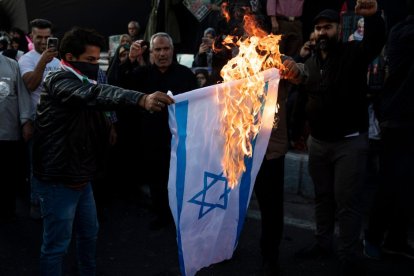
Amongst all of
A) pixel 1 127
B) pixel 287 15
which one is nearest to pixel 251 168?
pixel 1 127

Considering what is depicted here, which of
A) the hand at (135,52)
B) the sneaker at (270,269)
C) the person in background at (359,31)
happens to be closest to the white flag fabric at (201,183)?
the sneaker at (270,269)

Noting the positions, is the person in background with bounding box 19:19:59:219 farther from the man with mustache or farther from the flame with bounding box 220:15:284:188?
the man with mustache

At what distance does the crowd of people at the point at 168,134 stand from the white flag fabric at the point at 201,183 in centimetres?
25

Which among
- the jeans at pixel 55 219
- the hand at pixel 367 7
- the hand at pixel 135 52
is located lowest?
the jeans at pixel 55 219

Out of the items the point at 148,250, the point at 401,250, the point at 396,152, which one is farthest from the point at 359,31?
the point at 148,250

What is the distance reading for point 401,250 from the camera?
4.40 m

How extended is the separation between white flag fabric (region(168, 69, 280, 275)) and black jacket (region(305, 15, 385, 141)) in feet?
2.30

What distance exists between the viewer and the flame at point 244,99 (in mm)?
3189

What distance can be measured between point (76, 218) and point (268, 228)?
4.91 ft

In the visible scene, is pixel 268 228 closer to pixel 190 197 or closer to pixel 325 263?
pixel 325 263

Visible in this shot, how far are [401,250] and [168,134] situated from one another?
2488 mm

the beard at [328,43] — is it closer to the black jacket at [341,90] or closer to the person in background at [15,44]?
the black jacket at [341,90]

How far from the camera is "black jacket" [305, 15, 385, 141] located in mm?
3861

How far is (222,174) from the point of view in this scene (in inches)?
127
